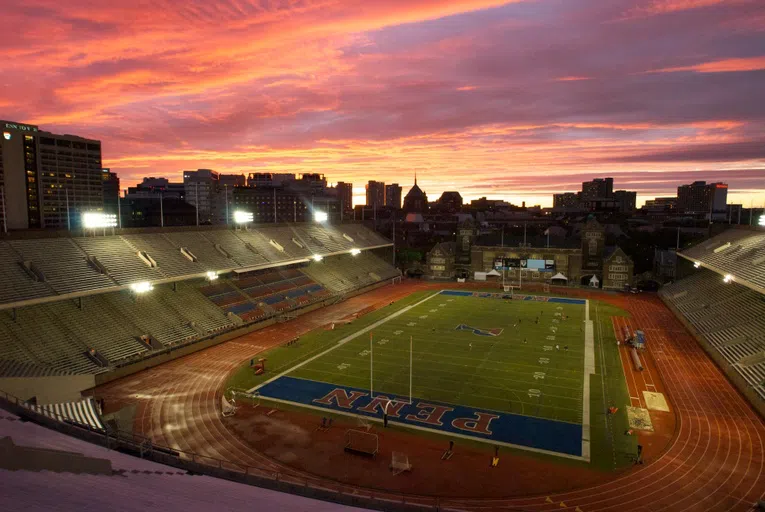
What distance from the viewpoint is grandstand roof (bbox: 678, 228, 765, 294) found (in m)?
40.5

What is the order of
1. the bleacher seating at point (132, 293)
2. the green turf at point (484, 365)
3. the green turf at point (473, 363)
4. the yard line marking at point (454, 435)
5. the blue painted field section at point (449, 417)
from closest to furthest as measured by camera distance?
the yard line marking at point (454, 435) < the blue painted field section at point (449, 417) < the green turf at point (484, 365) < the green turf at point (473, 363) < the bleacher seating at point (132, 293)

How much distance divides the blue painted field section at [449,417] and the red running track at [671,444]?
3654 millimetres

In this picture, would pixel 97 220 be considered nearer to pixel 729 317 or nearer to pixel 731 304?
pixel 729 317

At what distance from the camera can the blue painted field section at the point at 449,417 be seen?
80.0 feet

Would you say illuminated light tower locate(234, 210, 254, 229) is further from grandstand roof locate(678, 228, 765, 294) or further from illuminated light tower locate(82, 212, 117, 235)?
grandstand roof locate(678, 228, 765, 294)

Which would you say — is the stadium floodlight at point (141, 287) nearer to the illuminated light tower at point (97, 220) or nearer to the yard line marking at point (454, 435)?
the illuminated light tower at point (97, 220)

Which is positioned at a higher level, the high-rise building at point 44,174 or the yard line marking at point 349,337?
the high-rise building at point 44,174

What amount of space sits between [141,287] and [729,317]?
52.4 metres

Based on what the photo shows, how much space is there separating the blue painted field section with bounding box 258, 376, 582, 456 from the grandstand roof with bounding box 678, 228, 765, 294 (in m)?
22.9

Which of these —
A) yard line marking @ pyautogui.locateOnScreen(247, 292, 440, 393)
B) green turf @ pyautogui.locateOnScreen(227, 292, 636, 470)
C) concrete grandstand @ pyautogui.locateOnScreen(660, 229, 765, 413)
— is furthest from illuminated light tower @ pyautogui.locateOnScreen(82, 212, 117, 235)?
concrete grandstand @ pyautogui.locateOnScreen(660, 229, 765, 413)

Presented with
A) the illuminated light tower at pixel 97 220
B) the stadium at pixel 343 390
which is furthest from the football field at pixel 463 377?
the illuminated light tower at pixel 97 220

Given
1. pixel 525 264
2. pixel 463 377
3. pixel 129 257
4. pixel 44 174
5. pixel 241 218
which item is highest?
pixel 44 174

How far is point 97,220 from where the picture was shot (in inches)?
1715

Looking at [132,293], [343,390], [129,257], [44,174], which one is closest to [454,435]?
[343,390]
